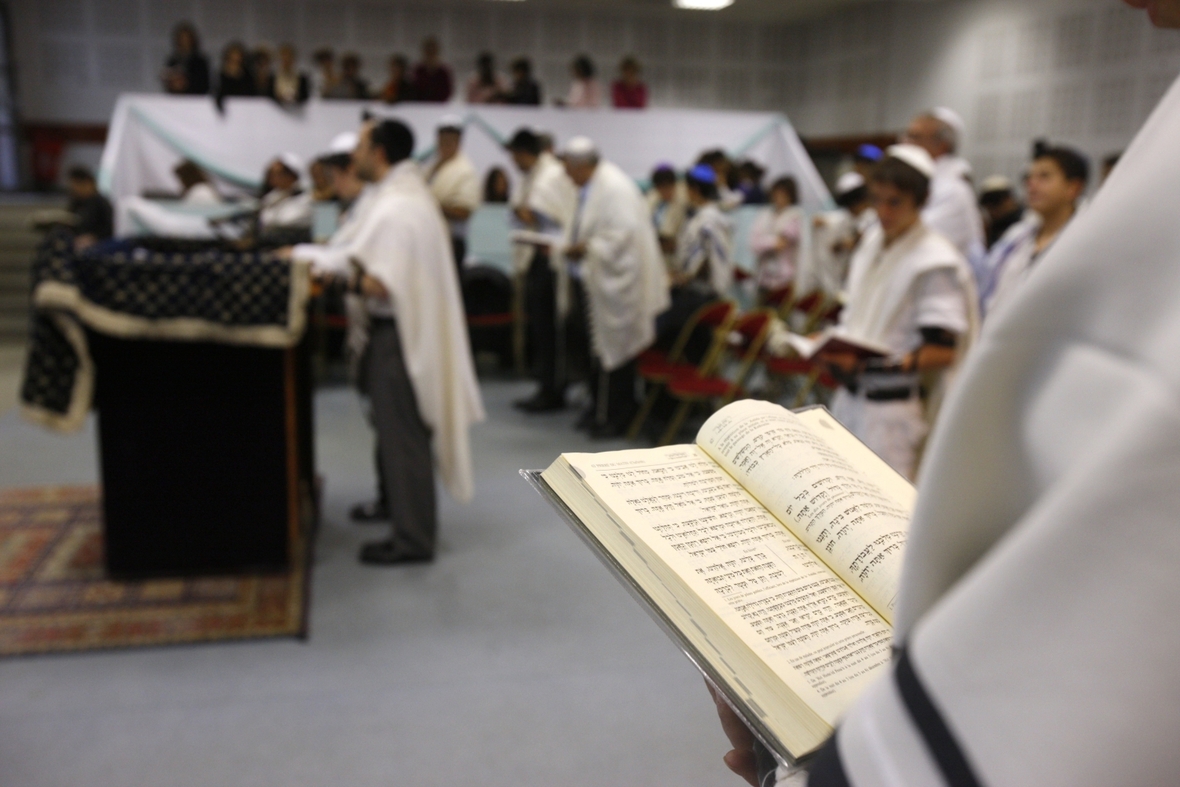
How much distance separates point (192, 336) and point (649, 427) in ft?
9.62

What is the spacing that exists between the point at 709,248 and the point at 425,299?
257 cm

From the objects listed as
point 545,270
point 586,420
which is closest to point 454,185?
point 545,270

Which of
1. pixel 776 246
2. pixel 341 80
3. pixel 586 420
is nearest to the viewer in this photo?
pixel 586 420

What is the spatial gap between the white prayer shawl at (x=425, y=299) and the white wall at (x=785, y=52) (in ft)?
21.8

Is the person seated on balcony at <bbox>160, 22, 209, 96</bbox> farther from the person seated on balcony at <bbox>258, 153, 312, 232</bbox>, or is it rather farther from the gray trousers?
the gray trousers

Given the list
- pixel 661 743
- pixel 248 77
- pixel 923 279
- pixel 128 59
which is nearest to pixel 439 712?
pixel 661 743

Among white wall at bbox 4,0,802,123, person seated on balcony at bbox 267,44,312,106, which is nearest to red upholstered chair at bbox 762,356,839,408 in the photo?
person seated on balcony at bbox 267,44,312,106

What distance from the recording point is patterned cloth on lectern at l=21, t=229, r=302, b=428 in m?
2.65

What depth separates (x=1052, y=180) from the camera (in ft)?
9.96

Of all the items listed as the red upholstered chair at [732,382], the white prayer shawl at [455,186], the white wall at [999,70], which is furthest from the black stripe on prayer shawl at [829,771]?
the white wall at [999,70]

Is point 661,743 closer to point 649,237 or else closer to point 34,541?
point 34,541

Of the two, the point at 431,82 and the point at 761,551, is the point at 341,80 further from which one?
the point at 761,551

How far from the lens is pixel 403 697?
2.35 meters

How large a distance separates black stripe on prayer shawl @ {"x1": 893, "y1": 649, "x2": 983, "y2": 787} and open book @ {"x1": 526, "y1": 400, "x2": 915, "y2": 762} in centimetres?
19
